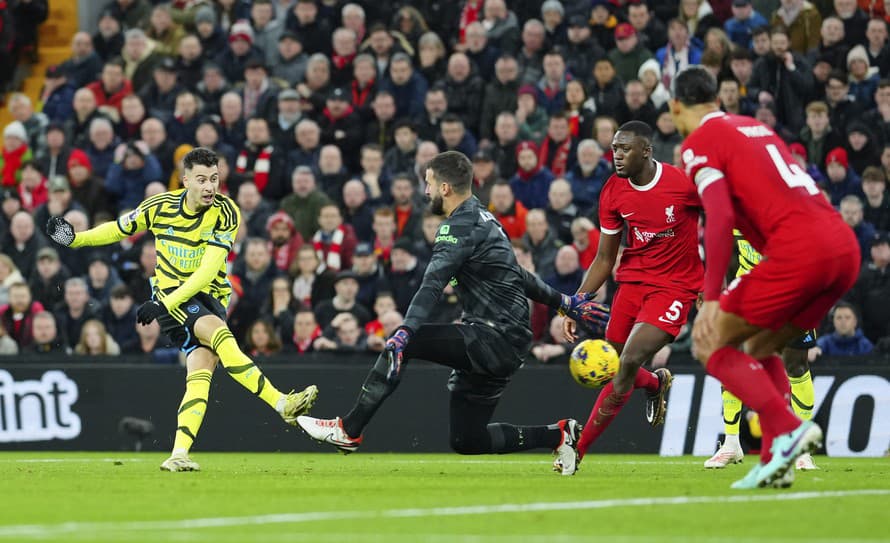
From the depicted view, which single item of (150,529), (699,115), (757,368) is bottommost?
(150,529)

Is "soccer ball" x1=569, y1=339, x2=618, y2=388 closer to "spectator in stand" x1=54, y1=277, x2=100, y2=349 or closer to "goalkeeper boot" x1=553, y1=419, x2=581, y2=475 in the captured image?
"goalkeeper boot" x1=553, y1=419, x2=581, y2=475

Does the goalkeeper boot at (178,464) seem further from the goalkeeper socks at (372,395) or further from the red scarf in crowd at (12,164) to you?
the red scarf in crowd at (12,164)

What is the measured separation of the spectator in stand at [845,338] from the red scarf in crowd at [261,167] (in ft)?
22.9

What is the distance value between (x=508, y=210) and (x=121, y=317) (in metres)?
4.52

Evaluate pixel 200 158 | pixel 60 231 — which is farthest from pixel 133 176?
pixel 200 158

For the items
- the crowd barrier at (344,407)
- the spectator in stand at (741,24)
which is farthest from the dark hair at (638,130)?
the spectator in stand at (741,24)

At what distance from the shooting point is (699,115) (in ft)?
28.0

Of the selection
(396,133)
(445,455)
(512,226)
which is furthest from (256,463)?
(396,133)

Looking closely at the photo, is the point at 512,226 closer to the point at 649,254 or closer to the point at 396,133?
the point at 396,133

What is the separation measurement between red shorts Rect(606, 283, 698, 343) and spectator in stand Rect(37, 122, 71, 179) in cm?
1047

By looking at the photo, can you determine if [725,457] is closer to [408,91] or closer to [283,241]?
[283,241]

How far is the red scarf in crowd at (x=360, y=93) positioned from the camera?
19.2 m

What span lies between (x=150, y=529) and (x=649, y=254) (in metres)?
5.17

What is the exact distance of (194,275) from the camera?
10742 millimetres
